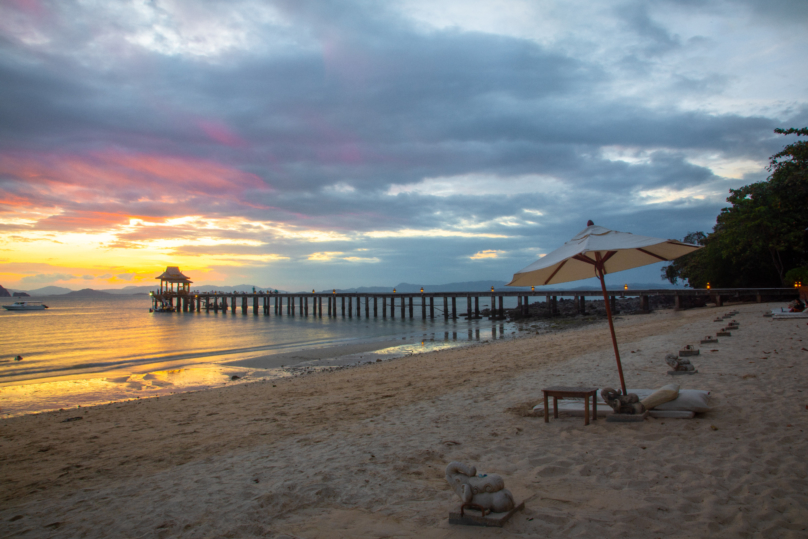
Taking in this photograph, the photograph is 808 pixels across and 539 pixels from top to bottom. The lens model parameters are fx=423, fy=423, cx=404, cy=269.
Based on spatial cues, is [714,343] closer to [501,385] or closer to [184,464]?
[501,385]

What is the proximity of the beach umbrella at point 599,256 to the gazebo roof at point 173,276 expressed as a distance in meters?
83.7

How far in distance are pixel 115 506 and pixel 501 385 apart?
20.5 feet

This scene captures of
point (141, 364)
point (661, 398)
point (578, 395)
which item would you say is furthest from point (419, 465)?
point (141, 364)

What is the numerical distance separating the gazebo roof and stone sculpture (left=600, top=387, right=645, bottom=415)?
8440 cm

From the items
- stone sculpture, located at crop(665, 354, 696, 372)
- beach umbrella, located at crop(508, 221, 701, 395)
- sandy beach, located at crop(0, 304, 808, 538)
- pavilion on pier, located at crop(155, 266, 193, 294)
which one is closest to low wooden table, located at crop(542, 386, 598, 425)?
sandy beach, located at crop(0, 304, 808, 538)

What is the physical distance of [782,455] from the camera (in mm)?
3752

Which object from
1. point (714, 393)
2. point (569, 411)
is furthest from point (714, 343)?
point (569, 411)

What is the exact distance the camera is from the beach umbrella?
4508mm

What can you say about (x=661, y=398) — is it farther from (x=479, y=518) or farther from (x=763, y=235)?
(x=763, y=235)

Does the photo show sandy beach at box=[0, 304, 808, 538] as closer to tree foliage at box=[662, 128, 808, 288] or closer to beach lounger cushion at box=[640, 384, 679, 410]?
beach lounger cushion at box=[640, 384, 679, 410]

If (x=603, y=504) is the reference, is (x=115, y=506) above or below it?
below

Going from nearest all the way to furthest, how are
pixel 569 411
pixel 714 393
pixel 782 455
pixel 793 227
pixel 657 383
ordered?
pixel 782 455 < pixel 569 411 < pixel 714 393 < pixel 657 383 < pixel 793 227

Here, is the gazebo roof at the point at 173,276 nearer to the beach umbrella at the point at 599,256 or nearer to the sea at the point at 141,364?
the sea at the point at 141,364

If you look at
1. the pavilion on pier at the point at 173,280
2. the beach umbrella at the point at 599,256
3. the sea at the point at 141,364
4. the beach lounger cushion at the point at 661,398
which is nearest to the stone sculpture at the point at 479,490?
the beach umbrella at the point at 599,256
